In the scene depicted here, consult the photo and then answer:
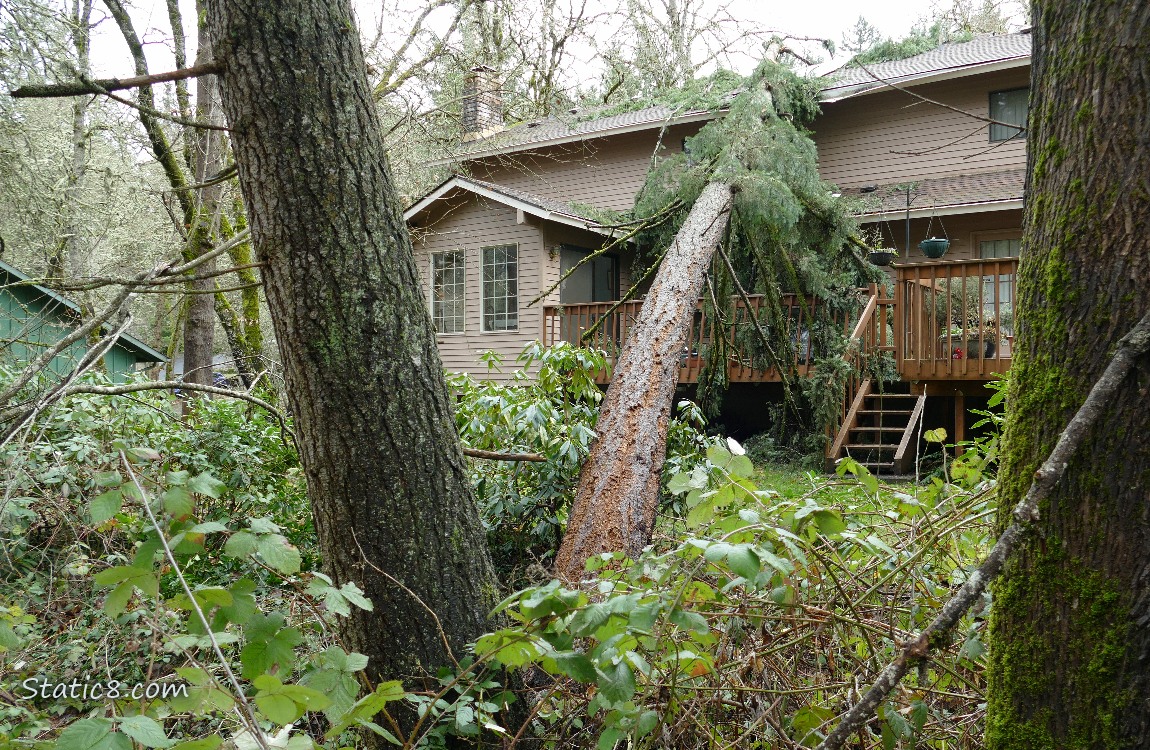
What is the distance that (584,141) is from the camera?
17641mm

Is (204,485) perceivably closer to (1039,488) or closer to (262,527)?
(262,527)

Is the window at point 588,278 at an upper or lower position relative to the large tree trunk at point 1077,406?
upper

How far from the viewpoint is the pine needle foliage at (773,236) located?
7.66 meters

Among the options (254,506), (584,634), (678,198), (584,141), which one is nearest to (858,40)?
(584,141)

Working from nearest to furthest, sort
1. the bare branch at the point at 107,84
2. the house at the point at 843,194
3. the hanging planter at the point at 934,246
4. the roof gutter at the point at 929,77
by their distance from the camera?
1. the bare branch at the point at 107,84
2. the house at the point at 843,194
3. the hanging planter at the point at 934,246
4. the roof gutter at the point at 929,77

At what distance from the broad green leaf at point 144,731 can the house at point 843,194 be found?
9448 mm

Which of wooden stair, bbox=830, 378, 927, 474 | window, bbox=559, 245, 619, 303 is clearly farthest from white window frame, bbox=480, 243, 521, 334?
wooden stair, bbox=830, 378, 927, 474

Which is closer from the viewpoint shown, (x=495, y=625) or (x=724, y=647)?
(x=724, y=647)

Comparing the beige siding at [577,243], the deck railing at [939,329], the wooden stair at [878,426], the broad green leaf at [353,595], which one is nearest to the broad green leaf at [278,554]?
the broad green leaf at [353,595]

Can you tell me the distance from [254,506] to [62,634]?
145cm

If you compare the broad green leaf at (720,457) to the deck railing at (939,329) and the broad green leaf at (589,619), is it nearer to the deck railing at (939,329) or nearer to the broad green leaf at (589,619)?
the broad green leaf at (589,619)

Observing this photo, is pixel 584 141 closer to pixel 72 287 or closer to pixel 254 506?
pixel 254 506

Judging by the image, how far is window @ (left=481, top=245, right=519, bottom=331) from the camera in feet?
54.0

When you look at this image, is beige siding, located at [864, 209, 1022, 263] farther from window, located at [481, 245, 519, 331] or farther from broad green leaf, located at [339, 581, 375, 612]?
broad green leaf, located at [339, 581, 375, 612]
